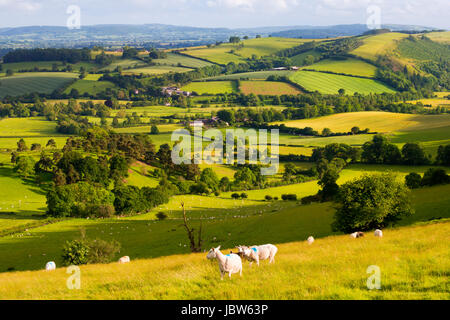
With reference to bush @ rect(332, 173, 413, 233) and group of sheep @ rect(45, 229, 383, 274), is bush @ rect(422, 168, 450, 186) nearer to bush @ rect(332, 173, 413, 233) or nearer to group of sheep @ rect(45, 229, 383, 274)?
bush @ rect(332, 173, 413, 233)

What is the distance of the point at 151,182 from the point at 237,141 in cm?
5663

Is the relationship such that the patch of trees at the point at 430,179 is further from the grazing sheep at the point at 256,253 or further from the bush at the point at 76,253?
the grazing sheep at the point at 256,253

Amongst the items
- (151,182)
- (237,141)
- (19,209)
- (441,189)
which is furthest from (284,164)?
(19,209)

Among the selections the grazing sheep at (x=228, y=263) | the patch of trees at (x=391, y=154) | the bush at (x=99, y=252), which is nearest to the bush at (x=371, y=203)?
the bush at (x=99, y=252)

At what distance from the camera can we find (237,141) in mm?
177875

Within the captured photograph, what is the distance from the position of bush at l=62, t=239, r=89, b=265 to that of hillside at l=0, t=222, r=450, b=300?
49.8 feet

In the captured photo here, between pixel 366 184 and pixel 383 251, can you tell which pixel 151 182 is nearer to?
pixel 366 184

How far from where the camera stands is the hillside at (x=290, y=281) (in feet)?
54.5

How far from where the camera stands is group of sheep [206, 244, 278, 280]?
19.5 m

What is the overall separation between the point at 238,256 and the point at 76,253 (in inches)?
1037

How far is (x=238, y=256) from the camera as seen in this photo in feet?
66.5

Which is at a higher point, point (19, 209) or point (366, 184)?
point (366, 184)

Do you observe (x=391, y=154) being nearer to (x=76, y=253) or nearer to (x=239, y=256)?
(x=76, y=253)

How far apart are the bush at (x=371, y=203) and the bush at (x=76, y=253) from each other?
27955 mm
